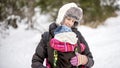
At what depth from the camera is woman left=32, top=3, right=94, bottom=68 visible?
3.24 m

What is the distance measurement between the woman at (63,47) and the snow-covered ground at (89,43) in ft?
10.2

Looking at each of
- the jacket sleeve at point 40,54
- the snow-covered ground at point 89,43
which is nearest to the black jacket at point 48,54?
the jacket sleeve at point 40,54

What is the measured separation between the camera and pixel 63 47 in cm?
320

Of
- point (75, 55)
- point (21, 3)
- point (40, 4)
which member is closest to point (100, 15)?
point (40, 4)

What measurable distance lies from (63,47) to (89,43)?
18.3ft

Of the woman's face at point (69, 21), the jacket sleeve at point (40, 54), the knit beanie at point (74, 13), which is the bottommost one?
the jacket sleeve at point (40, 54)

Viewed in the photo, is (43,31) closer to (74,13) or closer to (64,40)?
(74,13)

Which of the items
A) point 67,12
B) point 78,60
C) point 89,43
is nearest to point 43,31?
point 89,43

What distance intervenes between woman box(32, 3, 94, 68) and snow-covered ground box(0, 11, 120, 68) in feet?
10.2

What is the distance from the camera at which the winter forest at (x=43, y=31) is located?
291 inches

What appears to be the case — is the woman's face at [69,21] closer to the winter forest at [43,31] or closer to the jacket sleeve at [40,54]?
the jacket sleeve at [40,54]

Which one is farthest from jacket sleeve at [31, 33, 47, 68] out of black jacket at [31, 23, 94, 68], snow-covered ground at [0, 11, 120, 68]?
snow-covered ground at [0, 11, 120, 68]

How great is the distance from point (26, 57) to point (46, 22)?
5173 millimetres

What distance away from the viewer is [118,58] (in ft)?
22.5
